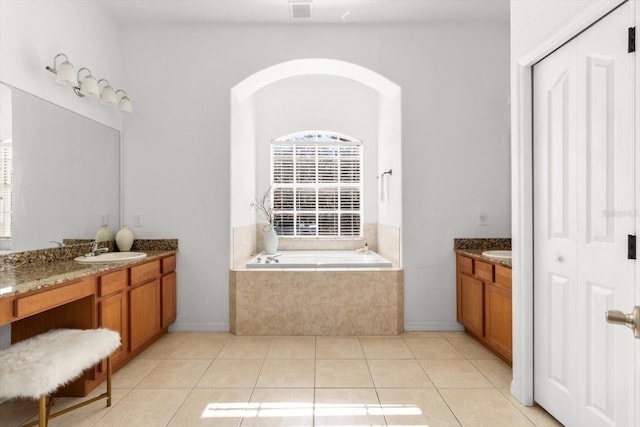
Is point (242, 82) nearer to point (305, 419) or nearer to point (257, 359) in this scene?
point (257, 359)

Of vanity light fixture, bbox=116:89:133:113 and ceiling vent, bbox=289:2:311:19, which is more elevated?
ceiling vent, bbox=289:2:311:19

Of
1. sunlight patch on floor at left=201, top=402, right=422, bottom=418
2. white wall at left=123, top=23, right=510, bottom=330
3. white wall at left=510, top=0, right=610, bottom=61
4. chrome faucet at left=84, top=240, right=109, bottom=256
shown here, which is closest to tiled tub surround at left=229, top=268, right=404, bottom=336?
white wall at left=123, top=23, right=510, bottom=330

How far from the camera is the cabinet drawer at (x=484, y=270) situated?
3.06 meters

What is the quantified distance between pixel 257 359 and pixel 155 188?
189 centimetres

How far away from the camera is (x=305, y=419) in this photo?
2.19 meters

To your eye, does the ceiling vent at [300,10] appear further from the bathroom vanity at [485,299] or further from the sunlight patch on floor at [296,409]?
the sunlight patch on floor at [296,409]

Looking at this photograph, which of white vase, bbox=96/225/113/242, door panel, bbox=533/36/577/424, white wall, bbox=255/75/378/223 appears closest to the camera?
door panel, bbox=533/36/577/424

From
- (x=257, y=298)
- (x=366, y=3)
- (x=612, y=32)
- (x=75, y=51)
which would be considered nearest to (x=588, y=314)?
(x=612, y=32)

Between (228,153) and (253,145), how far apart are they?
1371 millimetres

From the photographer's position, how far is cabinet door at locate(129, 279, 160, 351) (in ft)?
9.75

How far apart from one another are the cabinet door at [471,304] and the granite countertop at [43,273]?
108 inches

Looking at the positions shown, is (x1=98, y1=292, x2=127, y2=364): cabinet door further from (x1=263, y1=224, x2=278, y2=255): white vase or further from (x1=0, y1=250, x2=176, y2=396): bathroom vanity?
(x1=263, y1=224, x2=278, y2=255): white vase

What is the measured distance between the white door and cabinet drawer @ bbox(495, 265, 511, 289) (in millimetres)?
527

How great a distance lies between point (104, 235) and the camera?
346 centimetres
